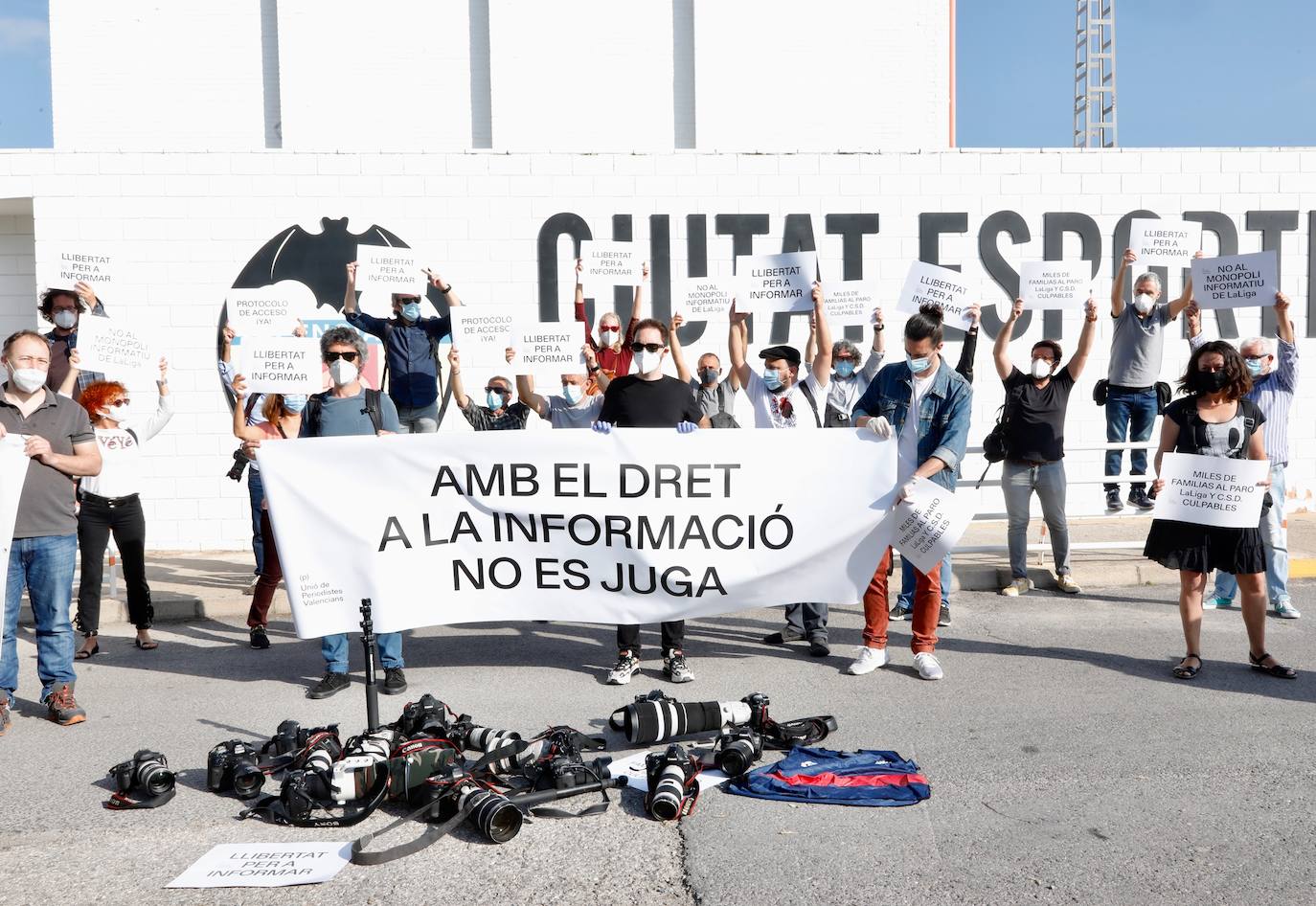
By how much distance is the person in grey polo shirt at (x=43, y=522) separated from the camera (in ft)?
19.0

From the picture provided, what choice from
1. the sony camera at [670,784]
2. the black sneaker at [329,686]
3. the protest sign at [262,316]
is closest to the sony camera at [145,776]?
the black sneaker at [329,686]

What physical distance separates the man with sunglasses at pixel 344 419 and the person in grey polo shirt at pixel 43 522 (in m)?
1.23

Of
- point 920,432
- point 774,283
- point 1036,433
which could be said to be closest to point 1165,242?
point 1036,433

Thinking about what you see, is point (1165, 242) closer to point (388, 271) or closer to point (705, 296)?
point (705, 296)

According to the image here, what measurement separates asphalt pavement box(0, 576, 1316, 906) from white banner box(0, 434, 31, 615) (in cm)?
99

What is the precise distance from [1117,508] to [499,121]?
406 inches

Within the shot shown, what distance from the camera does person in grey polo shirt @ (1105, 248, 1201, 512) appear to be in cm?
1041

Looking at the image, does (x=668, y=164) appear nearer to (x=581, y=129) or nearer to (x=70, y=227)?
(x=581, y=129)

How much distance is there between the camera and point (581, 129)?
1628 cm

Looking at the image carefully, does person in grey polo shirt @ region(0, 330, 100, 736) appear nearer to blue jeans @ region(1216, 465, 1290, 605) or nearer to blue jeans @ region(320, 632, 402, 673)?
blue jeans @ region(320, 632, 402, 673)

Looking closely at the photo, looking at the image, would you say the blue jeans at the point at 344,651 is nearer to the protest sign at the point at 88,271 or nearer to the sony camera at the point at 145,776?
the sony camera at the point at 145,776

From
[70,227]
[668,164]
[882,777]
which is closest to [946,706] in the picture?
[882,777]

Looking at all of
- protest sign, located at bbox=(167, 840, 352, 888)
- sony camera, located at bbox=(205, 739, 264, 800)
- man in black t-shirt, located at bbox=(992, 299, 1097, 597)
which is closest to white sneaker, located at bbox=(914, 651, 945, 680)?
man in black t-shirt, located at bbox=(992, 299, 1097, 597)

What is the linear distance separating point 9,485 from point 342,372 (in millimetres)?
1811
